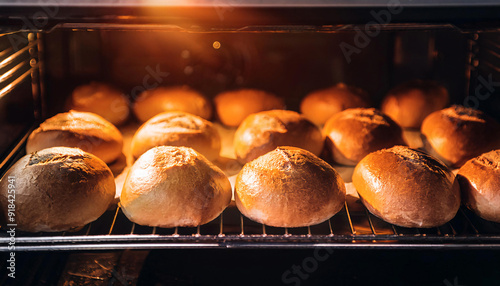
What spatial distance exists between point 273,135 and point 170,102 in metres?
0.69

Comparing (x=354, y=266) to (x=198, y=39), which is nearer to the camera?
(x=354, y=266)

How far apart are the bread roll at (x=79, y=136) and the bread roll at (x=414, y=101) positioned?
1.50m

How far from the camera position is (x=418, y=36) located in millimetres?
2605

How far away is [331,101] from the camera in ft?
8.67

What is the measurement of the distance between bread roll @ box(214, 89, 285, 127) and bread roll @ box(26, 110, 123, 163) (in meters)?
Answer: 0.65

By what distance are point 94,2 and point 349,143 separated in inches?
54.8

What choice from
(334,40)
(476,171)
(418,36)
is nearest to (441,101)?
(418,36)

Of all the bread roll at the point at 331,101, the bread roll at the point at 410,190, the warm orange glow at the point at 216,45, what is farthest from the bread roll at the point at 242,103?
the bread roll at the point at 410,190

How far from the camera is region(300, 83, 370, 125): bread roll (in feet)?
8.60

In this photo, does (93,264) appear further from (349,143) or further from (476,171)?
(476,171)

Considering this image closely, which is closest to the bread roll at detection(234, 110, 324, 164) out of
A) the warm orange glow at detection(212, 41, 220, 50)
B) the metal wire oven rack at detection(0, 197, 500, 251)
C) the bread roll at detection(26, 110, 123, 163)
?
the metal wire oven rack at detection(0, 197, 500, 251)

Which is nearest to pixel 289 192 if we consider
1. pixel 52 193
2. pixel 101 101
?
pixel 52 193

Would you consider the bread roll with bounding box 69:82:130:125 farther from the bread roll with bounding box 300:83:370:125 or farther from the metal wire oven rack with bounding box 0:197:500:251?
the bread roll with bounding box 300:83:370:125

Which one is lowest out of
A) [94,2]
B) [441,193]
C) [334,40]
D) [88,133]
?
[88,133]
